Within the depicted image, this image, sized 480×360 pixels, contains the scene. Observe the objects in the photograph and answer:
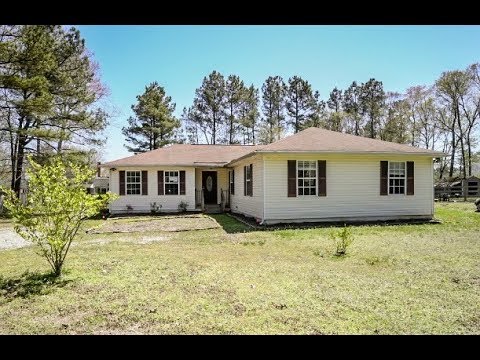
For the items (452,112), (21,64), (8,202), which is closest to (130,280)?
(8,202)

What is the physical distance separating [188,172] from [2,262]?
1195 centimetres

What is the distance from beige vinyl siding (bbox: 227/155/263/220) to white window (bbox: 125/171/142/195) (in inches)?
189

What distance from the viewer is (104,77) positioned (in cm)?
2627

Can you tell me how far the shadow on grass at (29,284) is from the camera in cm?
519

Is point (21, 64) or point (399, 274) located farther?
point (21, 64)

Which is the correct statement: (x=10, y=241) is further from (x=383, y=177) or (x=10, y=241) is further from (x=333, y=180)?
(x=383, y=177)

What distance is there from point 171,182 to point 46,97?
7447 mm

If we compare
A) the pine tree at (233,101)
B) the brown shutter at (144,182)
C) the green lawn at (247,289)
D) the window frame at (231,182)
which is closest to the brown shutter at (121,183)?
the brown shutter at (144,182)

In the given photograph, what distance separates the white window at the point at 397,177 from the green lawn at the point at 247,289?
17.1ft

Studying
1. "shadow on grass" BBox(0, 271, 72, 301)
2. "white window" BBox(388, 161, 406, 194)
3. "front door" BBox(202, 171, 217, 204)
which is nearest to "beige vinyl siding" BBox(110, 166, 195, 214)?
Result: "front door" BBox(202, 171, 217, 204)

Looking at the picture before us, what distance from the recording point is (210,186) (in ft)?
67.6

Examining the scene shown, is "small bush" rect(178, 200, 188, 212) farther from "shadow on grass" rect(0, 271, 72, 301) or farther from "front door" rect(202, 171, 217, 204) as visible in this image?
"shadow on grass" rect(0, 271, 72, 301)

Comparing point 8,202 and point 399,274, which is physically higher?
point 8,202

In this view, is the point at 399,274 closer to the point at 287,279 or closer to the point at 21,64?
the point at 287,279
